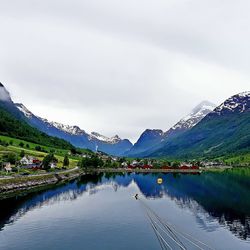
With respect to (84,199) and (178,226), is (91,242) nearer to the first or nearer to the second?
(178,226)

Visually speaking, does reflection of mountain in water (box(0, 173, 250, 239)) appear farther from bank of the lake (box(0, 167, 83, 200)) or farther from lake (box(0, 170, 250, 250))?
bank of the lake (box(0, 167, 83, 200))

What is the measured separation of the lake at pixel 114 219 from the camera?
8375 cm

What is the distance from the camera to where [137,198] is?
527 feet

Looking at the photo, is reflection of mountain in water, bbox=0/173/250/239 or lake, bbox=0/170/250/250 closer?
lake, bbox=0/170/250/250

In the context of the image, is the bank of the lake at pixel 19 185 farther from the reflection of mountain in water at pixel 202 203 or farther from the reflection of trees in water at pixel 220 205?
the reflection of trees in water at pixel 220 205

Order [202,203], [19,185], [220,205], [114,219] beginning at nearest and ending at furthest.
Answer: [114,219] < [220,205] < [202,203] < [19,185]

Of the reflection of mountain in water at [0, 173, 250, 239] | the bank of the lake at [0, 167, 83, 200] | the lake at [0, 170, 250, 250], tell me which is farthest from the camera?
the bank of the lake at [0, 167, 83, 200]

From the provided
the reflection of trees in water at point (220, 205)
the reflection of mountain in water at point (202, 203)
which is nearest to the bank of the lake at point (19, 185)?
the reflection of mountain in water at point (202, 203)

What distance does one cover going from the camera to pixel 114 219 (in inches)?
4301

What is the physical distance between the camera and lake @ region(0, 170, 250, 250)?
8375cm

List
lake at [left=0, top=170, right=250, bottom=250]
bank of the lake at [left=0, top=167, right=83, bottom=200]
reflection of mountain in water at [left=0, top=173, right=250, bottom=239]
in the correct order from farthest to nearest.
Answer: bank of the lake at [left=0, top=167, right=83, bottom=200]
reflection of mountain in water at [left=0, top=173, right=250, bottom=239]
lake at [left=0, top=170, right=250, bottom=250]

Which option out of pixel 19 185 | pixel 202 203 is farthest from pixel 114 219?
pixel 19 185

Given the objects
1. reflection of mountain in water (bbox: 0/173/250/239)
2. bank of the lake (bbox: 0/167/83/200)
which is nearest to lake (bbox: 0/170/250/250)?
reflection of mountain in water (bbox: 0/173/250/239)

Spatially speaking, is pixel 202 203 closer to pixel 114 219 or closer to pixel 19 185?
pixel 114 219
